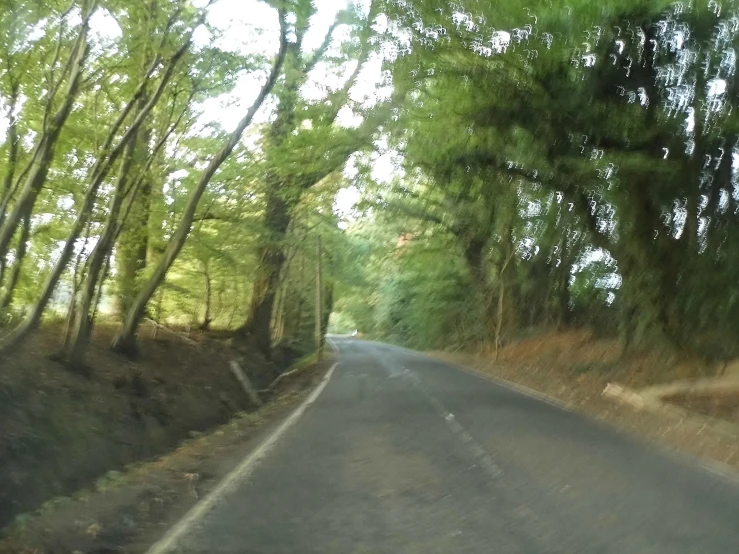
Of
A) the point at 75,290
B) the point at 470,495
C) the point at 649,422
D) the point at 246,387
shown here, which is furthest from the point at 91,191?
the point at 649,422

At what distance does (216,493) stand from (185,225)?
9457 mm

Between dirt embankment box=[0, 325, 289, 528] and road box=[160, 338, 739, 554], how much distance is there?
2.52 metres

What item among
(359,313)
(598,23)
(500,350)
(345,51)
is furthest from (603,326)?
(359,313)

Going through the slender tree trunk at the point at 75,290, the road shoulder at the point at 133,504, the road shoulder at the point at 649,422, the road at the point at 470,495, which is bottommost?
the road shoulder at the point at 133,504

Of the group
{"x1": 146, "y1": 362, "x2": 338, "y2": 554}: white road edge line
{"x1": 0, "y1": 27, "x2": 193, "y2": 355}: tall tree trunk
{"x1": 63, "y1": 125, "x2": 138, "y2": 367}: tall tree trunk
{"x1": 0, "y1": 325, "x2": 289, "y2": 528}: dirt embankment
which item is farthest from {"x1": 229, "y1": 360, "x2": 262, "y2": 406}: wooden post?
{"x1": 0, "y1": 27, "x2": 193, "y2": 355}: tall tree trunk

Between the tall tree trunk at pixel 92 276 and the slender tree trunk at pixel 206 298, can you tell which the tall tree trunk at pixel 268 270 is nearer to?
the slender tree trunk at pixel 206 298

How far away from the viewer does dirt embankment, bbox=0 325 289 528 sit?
960cm

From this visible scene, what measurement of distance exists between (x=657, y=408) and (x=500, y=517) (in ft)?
28.9

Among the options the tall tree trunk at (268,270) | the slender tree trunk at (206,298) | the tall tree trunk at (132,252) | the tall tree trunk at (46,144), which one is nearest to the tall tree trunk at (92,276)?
the tall tree trunk at (46,144)

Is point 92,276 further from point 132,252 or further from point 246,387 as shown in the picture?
point 246,387

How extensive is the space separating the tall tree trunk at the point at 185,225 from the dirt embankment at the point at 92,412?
576 mm

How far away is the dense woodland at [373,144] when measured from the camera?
1259 cm

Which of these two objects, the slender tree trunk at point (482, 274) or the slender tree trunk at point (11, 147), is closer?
the slender tree trunk at point (11, 147)

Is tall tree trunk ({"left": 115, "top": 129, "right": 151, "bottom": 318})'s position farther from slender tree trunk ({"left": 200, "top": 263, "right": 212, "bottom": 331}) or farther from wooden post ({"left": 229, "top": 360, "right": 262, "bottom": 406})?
slender tree trunk ({"left": 200, "top": 263, "right": 212, "bottom": 331})
